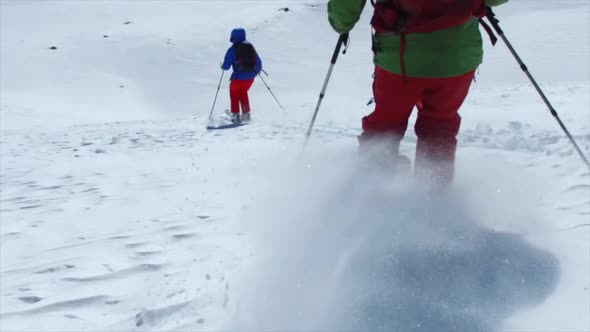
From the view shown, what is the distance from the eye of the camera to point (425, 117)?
360 centimetres

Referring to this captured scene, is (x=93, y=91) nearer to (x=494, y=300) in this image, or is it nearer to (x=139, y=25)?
(x=139, y=25)

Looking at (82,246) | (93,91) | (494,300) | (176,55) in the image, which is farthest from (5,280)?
(176,55)

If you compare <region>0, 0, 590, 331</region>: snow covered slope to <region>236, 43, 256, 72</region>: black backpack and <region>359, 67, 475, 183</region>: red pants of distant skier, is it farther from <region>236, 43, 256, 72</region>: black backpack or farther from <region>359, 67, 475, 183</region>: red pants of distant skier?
<region>236, 43, 256, 72</region>: black backpack

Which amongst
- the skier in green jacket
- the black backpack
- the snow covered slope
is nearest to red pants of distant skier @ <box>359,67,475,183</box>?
the skier in green jacket

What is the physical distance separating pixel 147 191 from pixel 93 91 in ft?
34.9

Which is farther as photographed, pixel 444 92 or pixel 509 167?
pixel 509 167

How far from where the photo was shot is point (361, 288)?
273 centimetres

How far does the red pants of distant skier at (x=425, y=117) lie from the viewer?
3.39 meters

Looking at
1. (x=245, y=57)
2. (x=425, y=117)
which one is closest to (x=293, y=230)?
(x=425, y=117)

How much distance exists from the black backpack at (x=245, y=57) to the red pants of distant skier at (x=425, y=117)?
22.3 ft

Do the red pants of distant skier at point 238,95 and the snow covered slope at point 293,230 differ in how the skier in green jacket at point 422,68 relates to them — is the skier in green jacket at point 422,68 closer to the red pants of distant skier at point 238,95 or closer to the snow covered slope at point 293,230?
the snow covered slope at point 293,230

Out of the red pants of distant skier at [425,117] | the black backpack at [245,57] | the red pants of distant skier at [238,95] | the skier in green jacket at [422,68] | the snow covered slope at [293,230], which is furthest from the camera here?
the red pants of distant skier at [238,95]

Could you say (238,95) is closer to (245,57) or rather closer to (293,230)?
(245,57)

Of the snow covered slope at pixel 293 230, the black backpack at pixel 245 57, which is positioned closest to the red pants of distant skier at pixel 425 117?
the snow covered slope at pixel 293 230
